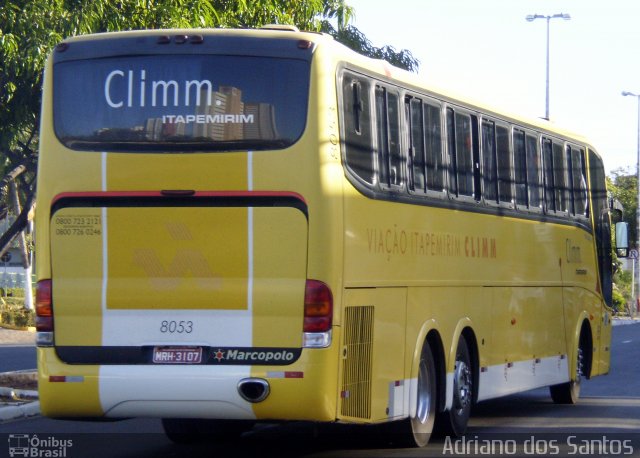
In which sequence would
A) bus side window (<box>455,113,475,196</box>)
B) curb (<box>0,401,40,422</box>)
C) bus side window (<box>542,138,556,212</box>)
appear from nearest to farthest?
bus side window (<box>455,113,475,196</box>), curb (<box>0,401,40,422</box>), bus side window (<box>542,138,556,212</box>)

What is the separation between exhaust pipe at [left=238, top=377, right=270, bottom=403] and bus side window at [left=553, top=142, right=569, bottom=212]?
8.06 metres

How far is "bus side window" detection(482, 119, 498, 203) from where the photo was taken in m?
14.5

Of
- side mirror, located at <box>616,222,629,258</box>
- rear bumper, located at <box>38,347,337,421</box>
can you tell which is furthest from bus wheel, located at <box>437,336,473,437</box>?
side mirror, located at <box>616,222,629,258</box>

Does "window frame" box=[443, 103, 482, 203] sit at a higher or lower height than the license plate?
higher

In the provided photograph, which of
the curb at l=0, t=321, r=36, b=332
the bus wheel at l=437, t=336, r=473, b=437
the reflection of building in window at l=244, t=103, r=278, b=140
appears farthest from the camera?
the curb at l=0, t=321, r=36, b=332

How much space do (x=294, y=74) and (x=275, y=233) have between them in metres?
1.26

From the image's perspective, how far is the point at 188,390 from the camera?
10.2m

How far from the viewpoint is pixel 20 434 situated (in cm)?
1331

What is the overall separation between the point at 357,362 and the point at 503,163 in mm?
5190

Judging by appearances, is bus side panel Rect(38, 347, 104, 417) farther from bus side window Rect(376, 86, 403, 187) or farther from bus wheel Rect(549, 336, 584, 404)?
bus wheel Rect(549, 336, 584, 404)

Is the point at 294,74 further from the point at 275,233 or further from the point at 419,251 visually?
the point at 419,251

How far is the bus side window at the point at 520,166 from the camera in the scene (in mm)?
15664

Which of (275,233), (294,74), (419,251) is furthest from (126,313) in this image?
(419,251)

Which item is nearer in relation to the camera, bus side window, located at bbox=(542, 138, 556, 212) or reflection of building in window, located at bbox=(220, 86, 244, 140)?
reflection of building in window, located at bbox=(220, 86, 244, 140)
